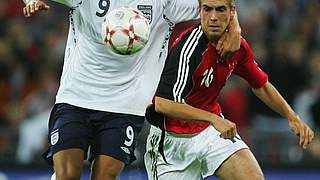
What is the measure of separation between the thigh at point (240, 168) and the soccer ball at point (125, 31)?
41.6 inches

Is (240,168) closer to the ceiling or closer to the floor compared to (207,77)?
closer to the floor

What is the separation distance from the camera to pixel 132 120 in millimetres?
7742

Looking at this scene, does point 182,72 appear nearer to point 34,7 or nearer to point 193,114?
point 193,114

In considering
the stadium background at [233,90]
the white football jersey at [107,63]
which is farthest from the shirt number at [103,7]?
the stadium background at [233,90]

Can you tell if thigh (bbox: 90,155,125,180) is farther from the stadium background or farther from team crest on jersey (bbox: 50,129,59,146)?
the stadium background

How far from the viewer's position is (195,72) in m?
7.44

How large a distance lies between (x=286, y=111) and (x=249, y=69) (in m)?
0.42

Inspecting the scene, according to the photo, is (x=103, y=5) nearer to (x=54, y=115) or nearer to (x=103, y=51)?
Answer: (x=103, y=51)

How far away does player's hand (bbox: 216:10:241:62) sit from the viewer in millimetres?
7398

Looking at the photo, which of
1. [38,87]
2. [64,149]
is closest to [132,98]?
[64,149]

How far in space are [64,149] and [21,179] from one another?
3.62 m

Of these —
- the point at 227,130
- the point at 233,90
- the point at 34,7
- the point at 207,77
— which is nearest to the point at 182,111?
the point at 207,77

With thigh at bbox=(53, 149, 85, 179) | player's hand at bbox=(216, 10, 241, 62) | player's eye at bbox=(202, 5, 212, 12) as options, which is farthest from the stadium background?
player's eye at bbox=(202, 5, 212, 12)

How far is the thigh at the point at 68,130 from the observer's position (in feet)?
24.6
